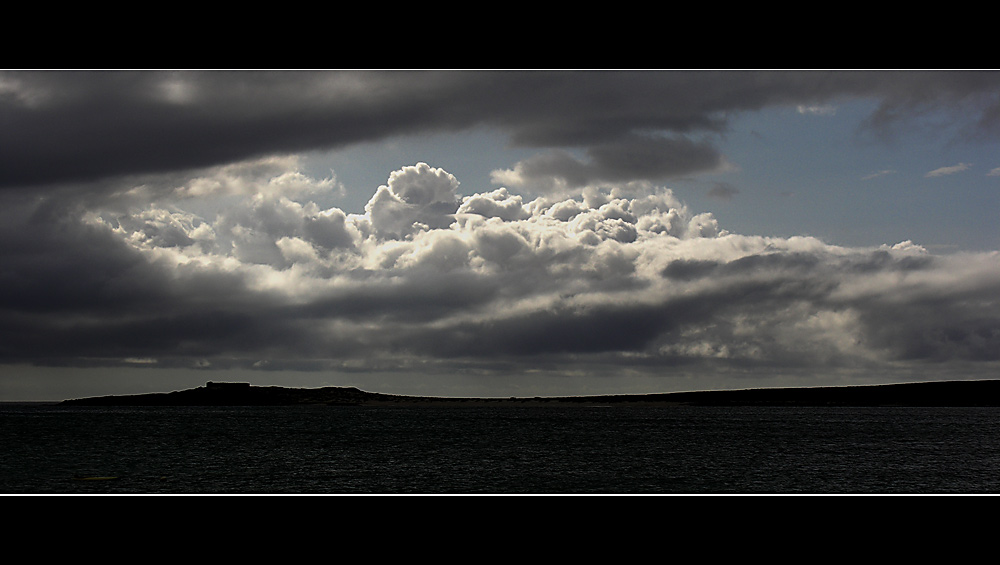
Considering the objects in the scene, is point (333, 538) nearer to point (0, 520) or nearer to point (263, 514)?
point (263, 514)

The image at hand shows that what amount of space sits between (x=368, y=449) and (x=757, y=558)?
230 ft

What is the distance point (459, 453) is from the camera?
67.5 meters

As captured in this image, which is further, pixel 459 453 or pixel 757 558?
pixel 459 453

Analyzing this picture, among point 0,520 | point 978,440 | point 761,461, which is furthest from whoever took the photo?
point 978,440

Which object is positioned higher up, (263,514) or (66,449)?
(263,514)
